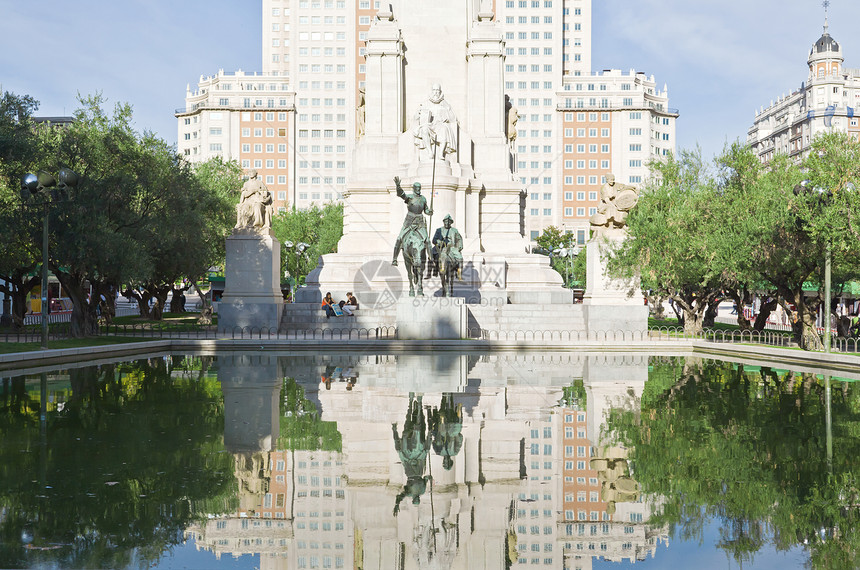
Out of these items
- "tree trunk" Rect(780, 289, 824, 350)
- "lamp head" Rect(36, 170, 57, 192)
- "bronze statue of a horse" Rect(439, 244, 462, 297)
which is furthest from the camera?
"bronze statue of a horse" Rect(439, 244, 462, 297)

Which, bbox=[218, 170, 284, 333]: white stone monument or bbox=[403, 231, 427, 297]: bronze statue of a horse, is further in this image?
bbox=[218, 170, 284, 333]: white stone monument

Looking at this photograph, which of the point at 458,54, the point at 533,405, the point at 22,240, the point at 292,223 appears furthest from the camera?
the point at 292,223

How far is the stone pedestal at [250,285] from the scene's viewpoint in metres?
33.6

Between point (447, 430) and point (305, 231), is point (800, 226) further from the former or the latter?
point (305, 231)

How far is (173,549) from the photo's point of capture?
628 cm

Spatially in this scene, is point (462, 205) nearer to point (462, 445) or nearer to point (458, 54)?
point (458, 54)

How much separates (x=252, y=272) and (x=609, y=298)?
1632 centimetres

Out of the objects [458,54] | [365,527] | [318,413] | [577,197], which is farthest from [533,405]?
[577,197]

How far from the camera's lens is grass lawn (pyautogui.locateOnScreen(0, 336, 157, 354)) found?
23.7 m

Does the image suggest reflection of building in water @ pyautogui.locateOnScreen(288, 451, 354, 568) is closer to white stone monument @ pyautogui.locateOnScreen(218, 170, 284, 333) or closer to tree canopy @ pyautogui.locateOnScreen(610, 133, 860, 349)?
tree canopy @ pyautogui.locateOnScreen(610, 133, 860, 349)

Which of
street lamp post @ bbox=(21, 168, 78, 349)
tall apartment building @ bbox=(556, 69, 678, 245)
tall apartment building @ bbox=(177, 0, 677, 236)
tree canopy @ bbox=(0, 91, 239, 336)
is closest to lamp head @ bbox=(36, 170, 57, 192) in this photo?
street lamp post @ bbox=(21, 168, 78, 349)

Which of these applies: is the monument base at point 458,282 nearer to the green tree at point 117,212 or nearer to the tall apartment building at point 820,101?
the green tree at point 117,212

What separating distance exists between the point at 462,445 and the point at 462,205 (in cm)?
3026

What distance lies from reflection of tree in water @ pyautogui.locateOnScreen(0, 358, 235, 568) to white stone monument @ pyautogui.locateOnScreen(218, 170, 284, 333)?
751 inches
